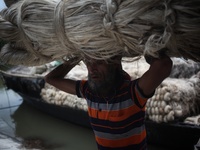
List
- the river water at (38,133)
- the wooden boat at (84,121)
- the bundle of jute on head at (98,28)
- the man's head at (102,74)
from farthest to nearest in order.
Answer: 1. the river water at (38,133)
2. the wooden boat at (84,121)
3. the man's head at (102,74)
4. the bundle of jute on head at (98,28)

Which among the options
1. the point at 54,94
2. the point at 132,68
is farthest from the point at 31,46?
the point at 54,94

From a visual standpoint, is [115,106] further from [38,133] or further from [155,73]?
[38,133]

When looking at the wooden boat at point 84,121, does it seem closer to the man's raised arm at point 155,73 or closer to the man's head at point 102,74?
the man's head at point 102,74

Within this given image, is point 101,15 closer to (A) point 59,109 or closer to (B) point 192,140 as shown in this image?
(B) point 192,140

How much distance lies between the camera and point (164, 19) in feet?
2.71

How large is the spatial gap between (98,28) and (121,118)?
0.61m

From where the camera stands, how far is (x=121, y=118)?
146 centimetres

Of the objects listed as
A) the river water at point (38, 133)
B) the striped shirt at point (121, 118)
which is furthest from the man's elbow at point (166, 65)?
the river water at point (38, 133)

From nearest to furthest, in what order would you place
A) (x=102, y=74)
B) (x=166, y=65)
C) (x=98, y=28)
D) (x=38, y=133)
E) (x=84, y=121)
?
(x=98, y=28) → (x=166, y=65) → (x=102, y=74) → (x=84, y=121) → (x=38, y=133)

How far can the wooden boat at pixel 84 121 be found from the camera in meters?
3.60

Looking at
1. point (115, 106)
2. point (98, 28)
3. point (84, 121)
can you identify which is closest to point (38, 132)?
point (84, 121)

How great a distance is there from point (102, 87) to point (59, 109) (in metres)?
3.75

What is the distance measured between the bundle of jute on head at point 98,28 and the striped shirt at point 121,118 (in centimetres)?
35

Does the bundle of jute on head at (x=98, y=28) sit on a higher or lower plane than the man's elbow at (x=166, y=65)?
higher
